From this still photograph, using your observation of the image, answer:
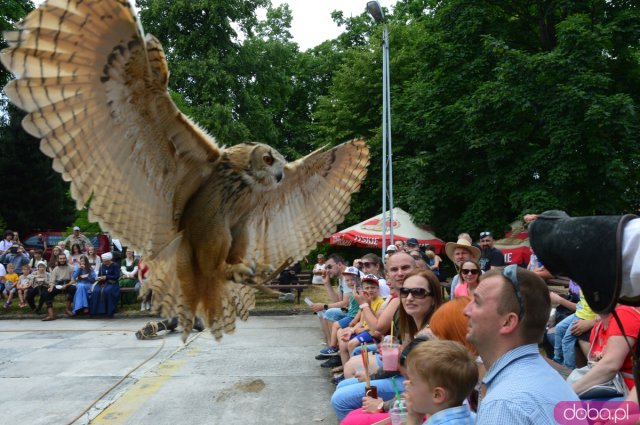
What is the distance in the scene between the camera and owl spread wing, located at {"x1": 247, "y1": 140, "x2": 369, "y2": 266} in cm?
327

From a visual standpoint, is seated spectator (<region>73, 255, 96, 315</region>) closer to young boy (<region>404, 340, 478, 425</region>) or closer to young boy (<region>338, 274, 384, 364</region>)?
young boy (<region>338, 274, 384, 364</region>)

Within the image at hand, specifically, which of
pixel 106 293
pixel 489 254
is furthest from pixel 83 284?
pixel 489 254

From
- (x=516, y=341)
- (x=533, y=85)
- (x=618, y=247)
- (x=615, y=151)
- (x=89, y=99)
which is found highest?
(x=533, y=85)

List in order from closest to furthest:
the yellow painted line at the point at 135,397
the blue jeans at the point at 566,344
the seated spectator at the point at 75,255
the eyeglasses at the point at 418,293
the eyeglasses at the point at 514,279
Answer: the eyeglasses at the point at 514,279, the eyeglasses at the point at 418,293, the blue jeans at the point at 566,344, the yellow painted line at the point at 135,397, the seated spectator at the point at 75,255

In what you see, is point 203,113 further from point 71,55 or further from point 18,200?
point 18,200

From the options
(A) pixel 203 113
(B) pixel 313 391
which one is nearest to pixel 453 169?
(A) pixel 203 113

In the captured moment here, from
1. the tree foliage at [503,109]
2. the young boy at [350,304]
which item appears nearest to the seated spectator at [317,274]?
the young boy at [350,304]

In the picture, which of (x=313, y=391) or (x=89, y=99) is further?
(x=313, y=391)

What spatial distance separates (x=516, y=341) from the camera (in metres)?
1.91

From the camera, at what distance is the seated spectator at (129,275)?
13.5m

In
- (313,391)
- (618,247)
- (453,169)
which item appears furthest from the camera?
(453,169)

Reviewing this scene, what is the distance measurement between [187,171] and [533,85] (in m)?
12.7

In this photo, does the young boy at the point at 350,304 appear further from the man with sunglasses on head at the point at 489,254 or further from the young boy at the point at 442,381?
the young boy at the point at 442,381

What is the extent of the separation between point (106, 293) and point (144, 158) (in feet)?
38.2
